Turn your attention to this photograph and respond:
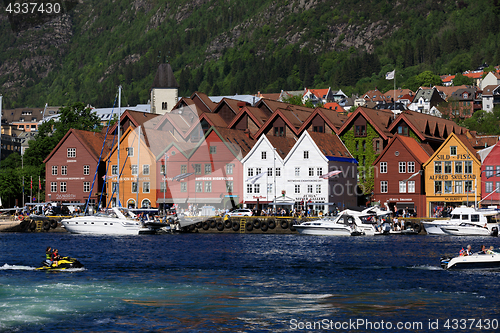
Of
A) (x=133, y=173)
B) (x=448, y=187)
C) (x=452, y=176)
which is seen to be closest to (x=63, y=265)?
(x=133, y=173)

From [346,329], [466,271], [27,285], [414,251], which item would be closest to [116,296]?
[27,285]

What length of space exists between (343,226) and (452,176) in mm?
27740

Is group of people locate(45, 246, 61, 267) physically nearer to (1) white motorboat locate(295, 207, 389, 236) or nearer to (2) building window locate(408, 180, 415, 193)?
(1) white motorboat locate(295, 207, 389, 236)

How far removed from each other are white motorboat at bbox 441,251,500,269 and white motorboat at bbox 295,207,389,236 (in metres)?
36.6

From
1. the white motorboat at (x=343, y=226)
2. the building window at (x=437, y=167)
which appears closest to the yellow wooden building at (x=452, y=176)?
the building window at (x=437, y=167)

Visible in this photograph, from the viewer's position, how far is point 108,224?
94.1 meters

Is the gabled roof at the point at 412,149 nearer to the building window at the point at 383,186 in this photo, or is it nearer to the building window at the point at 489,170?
the building window at the point at 383,186

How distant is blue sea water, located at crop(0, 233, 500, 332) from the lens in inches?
1442

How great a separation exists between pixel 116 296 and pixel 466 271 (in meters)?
26.6

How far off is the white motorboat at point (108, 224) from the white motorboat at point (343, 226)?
20306 millimetres

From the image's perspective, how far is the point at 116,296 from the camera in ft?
143

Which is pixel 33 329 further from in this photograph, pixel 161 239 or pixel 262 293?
pixel 161 239

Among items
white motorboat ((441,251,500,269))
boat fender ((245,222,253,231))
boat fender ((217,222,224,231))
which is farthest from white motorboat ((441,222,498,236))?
white motorboat ((441,251,500,269))

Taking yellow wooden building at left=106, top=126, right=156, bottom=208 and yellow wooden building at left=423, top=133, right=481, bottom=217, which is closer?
yellow wooden building at left=423, top=133, right=481, bottom=217
